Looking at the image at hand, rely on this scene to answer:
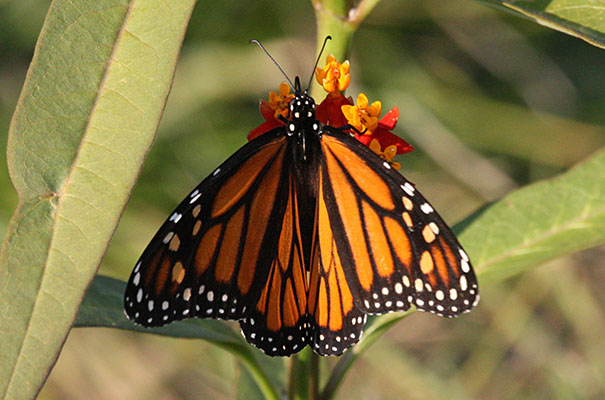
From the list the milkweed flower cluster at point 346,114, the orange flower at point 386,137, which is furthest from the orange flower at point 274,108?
the orange flower at point 386,137

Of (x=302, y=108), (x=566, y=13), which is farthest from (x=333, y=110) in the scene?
(x=566, y=13)

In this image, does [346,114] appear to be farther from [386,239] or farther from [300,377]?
[300,377]

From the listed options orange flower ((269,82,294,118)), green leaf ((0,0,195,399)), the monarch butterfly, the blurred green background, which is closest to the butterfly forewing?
the monarch butterfly

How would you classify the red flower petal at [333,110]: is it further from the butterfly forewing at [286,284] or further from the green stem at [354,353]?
the green stem at [354,353]

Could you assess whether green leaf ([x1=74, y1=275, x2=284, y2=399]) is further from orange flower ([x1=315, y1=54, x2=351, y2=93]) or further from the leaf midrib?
orange flower ([x1=315, y1=54, x2=351, y2=93])

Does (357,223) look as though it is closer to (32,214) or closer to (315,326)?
(315,326)

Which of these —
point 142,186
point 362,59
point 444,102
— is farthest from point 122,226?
point 444,102
